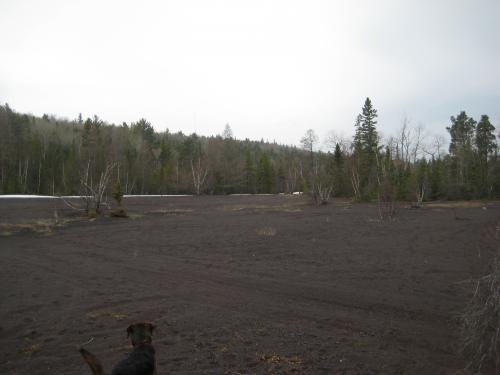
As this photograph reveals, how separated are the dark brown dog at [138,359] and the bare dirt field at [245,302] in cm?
114

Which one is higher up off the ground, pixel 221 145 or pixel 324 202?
pixel 221 145

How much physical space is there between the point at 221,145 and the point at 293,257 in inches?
2534

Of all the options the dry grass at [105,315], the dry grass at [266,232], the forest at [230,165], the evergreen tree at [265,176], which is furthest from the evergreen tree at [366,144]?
the dry grass at [105,315]

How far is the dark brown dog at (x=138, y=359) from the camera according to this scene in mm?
2837

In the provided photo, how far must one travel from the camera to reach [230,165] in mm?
73375

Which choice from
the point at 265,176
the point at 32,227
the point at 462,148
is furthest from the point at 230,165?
the point at 32,227

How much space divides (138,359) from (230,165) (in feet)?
231

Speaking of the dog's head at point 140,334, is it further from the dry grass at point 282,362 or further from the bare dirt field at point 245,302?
the dry grass at point 282,362

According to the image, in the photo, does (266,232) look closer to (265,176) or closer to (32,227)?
(32,227)

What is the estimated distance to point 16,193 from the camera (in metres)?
49.4

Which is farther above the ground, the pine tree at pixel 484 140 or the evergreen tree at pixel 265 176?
the pine tree at pixel 484 140

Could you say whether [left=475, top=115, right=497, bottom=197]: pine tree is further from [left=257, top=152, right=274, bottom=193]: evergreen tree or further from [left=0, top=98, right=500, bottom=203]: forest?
[left=257, top=152, right=274, bottom=193]: evergreen tree

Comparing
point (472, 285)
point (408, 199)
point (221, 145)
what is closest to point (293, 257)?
point (472, 285)

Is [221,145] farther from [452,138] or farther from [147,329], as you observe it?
[147,329]
